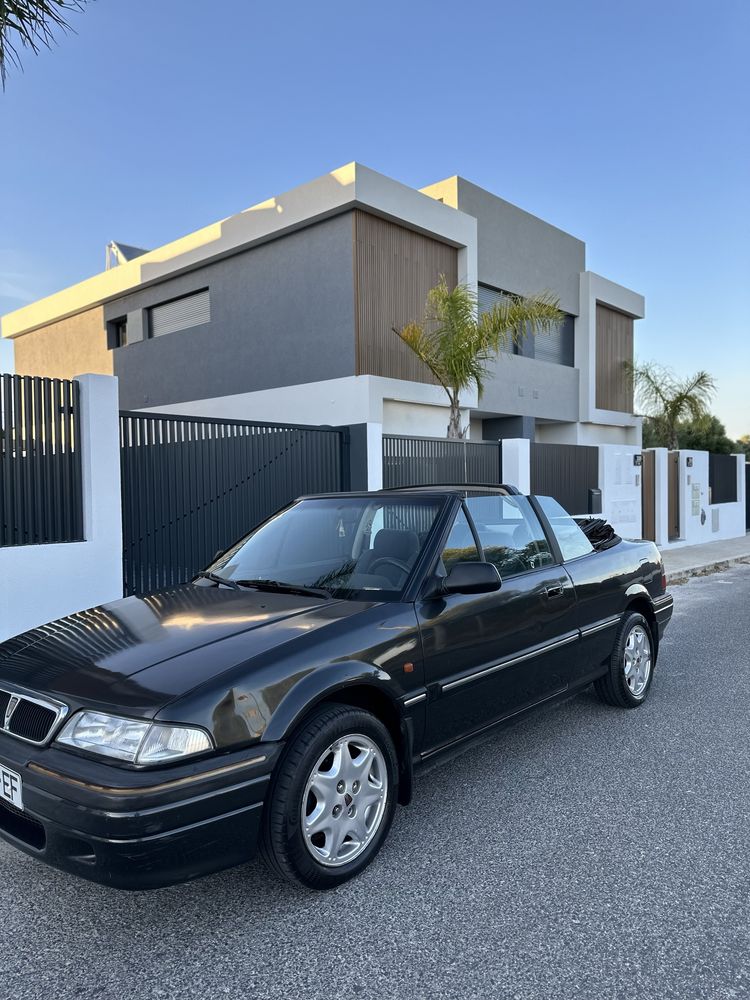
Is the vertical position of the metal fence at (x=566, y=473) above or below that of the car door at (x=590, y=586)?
above

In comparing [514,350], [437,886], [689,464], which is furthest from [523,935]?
[514,350]

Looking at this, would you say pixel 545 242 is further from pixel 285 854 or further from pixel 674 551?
pixel 285 854

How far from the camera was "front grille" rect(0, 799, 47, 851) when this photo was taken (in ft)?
8.36

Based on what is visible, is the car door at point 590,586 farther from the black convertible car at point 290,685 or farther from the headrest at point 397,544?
the headrest at point 397,544

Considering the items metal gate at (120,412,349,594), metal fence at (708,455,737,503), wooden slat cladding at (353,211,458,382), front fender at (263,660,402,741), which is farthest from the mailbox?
front fender at (263,660,402,741)

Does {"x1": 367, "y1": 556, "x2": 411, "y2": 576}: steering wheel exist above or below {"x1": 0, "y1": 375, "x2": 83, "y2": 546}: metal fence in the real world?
below

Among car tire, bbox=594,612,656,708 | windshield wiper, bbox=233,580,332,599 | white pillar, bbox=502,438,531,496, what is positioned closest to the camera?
windshield wiper, bbox=233,580,332,599

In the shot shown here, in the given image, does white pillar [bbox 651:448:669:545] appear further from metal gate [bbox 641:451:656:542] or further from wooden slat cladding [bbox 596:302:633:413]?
wooden slat cladding [bbox 596:302:633:413]

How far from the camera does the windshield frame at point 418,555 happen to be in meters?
3.36

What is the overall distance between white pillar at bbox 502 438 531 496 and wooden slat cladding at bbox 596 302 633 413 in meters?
11.3

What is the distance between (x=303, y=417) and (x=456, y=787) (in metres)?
12.5

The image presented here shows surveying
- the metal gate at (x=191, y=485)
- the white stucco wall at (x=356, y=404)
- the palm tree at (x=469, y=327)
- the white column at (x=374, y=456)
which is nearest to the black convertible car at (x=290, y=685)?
the metal gate at (x=191, y=485)

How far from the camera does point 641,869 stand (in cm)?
292

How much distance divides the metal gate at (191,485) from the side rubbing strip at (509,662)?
14.1 feet
